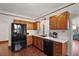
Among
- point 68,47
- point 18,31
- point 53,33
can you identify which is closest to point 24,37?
point 18,31

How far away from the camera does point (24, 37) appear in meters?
4.15

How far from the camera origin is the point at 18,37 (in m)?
3.84

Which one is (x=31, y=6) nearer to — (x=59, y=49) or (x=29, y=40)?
(x=59, y=49)

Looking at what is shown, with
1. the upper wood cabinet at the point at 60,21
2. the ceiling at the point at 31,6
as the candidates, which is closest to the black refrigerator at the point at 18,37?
the ceiling at the point at 31,6

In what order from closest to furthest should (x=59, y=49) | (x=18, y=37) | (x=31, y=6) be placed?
1. (x=59, y=49)
2. (x=31, y=6)
3. (x=18, y=37)

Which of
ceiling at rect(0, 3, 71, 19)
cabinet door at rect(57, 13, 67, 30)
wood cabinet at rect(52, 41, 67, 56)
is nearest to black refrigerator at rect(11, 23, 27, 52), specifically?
ceiling at rect(0, 3, 71, 19)

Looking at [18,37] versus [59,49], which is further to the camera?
[18,37]

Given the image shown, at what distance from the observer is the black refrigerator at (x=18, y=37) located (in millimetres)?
3625

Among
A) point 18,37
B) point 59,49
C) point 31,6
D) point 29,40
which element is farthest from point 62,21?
point 29,40

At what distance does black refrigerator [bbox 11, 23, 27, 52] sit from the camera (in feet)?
11.9

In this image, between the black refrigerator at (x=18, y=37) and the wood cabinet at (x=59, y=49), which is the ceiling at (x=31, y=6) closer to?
the black refrigerator at (x=18, y=37)

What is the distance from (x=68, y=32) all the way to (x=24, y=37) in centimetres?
225

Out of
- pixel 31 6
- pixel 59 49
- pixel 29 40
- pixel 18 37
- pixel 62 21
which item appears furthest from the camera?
pixel 29 40

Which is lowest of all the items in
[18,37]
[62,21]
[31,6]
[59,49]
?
[59,49]
